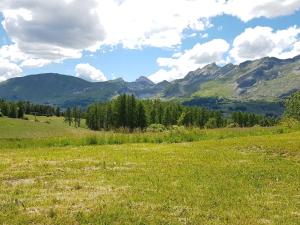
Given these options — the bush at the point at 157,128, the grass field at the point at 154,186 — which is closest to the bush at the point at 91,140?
the grass field at the point at 154,186

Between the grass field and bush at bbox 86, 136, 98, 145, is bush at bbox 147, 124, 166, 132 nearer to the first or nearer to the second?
bush at bbox 86, 136, 98, 145

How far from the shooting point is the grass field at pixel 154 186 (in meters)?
13.8

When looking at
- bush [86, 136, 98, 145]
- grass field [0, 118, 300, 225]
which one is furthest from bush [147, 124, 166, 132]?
grass field [0, 118, 300, 225]

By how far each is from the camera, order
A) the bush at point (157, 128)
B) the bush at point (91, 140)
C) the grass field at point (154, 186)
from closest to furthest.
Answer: the grass field at point (154, 186) < the bush at point (91, 140) < the bush at point (157, 128)

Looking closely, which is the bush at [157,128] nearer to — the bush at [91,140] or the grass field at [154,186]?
the bush at [91,140]

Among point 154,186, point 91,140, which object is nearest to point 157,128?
point 91,140

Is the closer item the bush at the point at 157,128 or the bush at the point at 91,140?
the bush at the point at 91,140

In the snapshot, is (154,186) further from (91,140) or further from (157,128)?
(157,128)

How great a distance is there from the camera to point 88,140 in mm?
39812

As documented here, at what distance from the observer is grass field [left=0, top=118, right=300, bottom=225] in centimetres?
1381

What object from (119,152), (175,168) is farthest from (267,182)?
(119,152)

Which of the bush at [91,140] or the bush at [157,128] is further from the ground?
the bush at [157,128]

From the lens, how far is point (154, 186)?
1830 centimetres

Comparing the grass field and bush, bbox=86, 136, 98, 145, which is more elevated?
bush, bbox=86, 136, 98, 145
